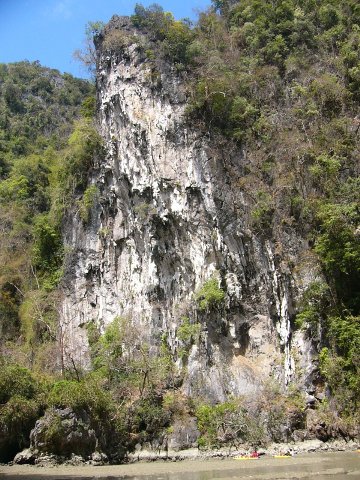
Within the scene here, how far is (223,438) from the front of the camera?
60.1 feet

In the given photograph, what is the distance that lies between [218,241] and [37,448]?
11.3 meters

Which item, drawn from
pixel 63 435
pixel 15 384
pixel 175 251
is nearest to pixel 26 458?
pixel 63 435

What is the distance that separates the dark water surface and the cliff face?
177 inches

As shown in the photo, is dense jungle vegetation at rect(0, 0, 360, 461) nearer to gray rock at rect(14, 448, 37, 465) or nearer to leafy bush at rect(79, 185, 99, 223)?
leafy bush at rect(79, 185, 99, 223)

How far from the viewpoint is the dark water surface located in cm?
1263

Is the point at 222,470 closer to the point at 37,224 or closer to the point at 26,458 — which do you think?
the point at 26,458

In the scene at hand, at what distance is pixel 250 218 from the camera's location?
76.9 ft

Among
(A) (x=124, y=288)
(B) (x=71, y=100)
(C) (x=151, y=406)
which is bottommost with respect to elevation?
(C) (x=151, y=406)

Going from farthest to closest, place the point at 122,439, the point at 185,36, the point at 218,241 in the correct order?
1. the point at 185,36
2. the point at 218,241
3. the point at 122,439

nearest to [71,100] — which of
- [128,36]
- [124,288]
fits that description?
Result: [128,36]

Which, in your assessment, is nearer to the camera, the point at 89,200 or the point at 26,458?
the point at 26,458

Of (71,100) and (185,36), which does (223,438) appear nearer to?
(185,36)

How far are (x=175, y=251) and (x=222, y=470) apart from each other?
11.6 metres

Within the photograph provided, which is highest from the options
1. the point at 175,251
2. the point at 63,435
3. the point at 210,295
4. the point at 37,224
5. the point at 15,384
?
the point at 37,224
